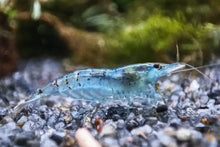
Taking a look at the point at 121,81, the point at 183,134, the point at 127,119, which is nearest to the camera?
the point at 183,134

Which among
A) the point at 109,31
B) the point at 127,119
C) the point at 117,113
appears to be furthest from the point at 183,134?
the point at 109,31

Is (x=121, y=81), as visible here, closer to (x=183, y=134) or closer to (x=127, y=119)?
(x=127, y=119)

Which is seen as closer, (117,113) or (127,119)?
(127,119)

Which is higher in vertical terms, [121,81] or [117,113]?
[121,81]

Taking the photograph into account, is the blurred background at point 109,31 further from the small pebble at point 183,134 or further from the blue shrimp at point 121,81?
the small pebble at point 183,134

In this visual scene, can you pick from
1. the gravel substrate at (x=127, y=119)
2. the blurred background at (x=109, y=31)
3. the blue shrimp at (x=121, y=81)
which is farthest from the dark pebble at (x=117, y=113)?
the blurred background at (x=109, y=31)

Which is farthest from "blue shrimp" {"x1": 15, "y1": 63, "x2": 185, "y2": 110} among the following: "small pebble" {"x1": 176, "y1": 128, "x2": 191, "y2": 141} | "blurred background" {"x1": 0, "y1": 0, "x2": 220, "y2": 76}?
"blurred background" {"x1": 0, "y1": 0, "x2": 220, "y2": 76}
